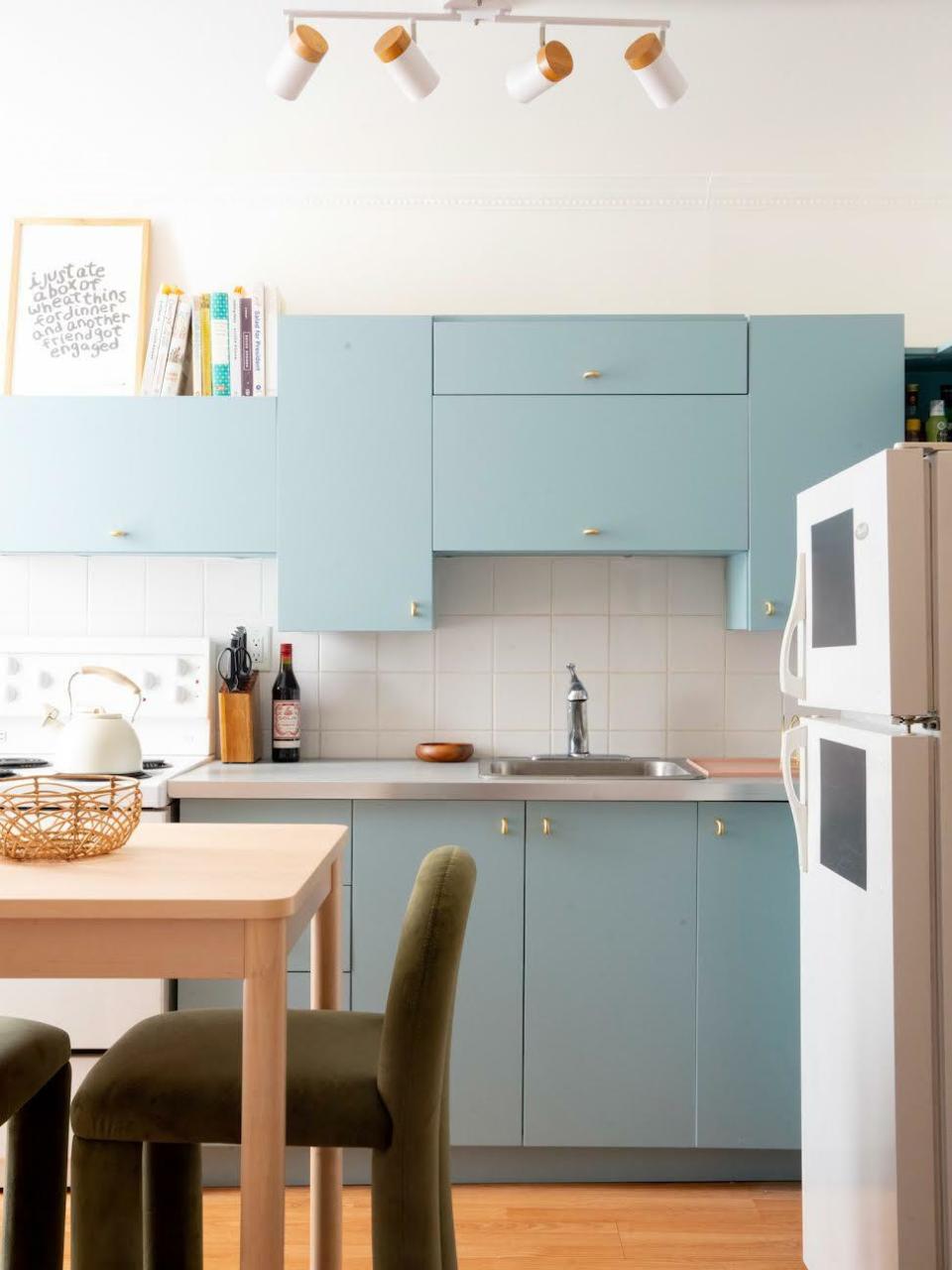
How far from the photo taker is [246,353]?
2959mm

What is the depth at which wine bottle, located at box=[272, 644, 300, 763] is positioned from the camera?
3.06 meters

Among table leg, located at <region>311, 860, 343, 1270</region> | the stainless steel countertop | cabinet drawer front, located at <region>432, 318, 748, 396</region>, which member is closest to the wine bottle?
the stainless steel countertop

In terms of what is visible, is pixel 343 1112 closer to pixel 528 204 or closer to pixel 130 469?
pixel 130 469

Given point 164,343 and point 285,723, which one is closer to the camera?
point 164,343

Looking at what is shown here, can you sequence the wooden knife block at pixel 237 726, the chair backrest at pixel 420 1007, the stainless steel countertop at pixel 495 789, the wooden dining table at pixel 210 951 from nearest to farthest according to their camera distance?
1. the wooden dining table at pixel 210 951
2. the chair backrest at pixel 420 1007
3. the stainless steel countertop at pixel 495 789
4. the wooden knife block at pixel 237 726

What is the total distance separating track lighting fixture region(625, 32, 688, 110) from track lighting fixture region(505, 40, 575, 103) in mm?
134

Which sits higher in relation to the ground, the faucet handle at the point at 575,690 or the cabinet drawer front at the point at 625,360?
the cabinet drawer front at the point at 625,360

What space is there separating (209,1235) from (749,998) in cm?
131

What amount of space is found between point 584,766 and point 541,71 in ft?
5.62

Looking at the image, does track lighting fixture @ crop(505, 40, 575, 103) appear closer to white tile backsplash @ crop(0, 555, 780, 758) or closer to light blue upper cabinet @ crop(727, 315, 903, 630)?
light blue upper cabinet @ crop(727, 315, 903, 630)

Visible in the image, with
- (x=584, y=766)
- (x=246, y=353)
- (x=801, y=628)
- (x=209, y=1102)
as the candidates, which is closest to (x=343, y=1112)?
Answer: (x=209, y=1102)

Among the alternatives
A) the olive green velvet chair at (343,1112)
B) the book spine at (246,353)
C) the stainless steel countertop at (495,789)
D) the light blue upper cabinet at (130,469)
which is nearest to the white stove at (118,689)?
the light blue upper cabinet at (130,469)

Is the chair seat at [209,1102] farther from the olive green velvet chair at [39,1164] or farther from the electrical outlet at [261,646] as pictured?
the electrical outlet at [261,646]

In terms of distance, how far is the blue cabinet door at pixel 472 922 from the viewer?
2623 mm
